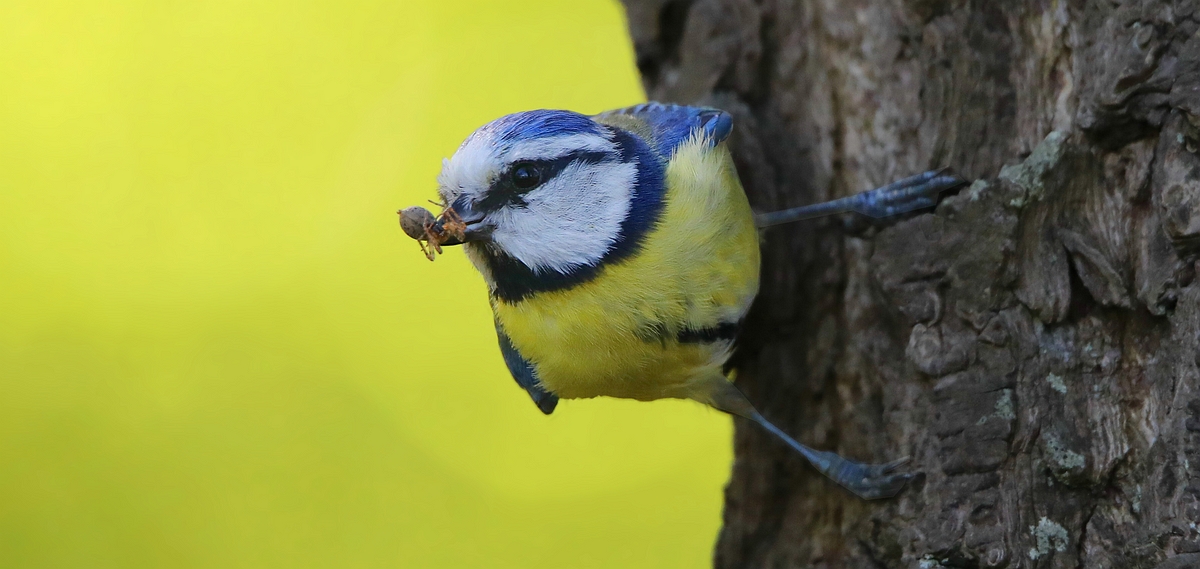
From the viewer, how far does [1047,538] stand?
1.32 meters

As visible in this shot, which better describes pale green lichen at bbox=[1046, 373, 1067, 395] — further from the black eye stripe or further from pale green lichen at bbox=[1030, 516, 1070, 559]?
the black eye stripe

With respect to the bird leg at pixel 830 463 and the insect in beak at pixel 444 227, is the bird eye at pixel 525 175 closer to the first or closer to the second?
the insect in beak at pixel 444 227

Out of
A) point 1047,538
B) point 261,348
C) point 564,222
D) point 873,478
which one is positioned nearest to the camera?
point 1047,538

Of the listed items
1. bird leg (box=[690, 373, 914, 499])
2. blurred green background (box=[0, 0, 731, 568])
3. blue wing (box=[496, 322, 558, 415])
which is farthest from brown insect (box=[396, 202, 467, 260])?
blurred green background (box=[0, 0, 731, 568])

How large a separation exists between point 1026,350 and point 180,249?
2159 millimetres

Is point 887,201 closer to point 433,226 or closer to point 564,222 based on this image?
point 564,222

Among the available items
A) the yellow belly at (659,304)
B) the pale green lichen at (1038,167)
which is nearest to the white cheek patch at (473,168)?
the yellow belly at (659,304)

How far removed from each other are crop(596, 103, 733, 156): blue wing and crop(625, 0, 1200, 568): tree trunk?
0.26 metres

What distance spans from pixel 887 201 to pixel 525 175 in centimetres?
70

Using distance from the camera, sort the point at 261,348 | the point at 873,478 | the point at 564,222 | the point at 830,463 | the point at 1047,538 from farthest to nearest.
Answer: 1. the point at 261,348
2. the point at 830,463
3. the point at 873,478
4. the point at 564,222
5. the point at 1047,538

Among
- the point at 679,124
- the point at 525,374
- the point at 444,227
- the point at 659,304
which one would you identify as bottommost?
the point at 525,374

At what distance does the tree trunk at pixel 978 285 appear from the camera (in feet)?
4.04

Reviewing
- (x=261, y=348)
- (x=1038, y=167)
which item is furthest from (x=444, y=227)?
(x=261, y=348)

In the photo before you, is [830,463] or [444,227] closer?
[444,227]
